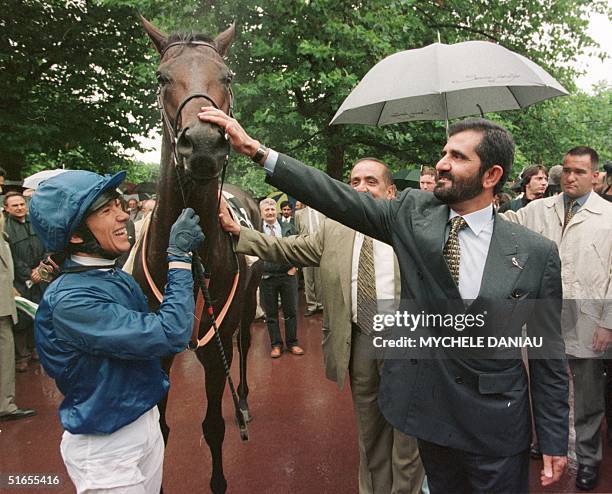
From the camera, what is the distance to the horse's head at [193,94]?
7.14 ft

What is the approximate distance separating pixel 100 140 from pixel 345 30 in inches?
295

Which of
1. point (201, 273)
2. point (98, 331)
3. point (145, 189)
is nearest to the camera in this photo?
point (98, 331)

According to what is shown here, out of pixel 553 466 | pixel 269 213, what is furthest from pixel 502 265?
pixel 269 213

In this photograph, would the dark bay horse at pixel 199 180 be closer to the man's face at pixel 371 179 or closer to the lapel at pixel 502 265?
the man's face at pixel 371 179

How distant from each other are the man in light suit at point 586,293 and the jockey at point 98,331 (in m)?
2.98

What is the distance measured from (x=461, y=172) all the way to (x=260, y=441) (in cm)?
333

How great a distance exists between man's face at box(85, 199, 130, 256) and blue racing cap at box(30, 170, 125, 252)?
2.1 inches

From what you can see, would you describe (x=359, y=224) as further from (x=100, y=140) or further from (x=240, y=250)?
(x=100, y=140)

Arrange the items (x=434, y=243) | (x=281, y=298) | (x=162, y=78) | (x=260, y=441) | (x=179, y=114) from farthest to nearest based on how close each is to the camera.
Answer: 1. (x=281, y=298)
2. (x=260, y=441)
3. (x=162, y=78)
4. (x=179, y=114)
5. (x=434, y=243)

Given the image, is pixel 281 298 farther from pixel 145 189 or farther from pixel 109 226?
pixel 145 189

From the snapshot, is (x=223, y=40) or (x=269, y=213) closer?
(x=223, y=40)

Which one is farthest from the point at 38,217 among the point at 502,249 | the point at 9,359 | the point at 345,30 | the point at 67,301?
the point at 345,30

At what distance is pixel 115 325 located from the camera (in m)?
1.91

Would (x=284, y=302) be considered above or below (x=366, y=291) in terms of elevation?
below
